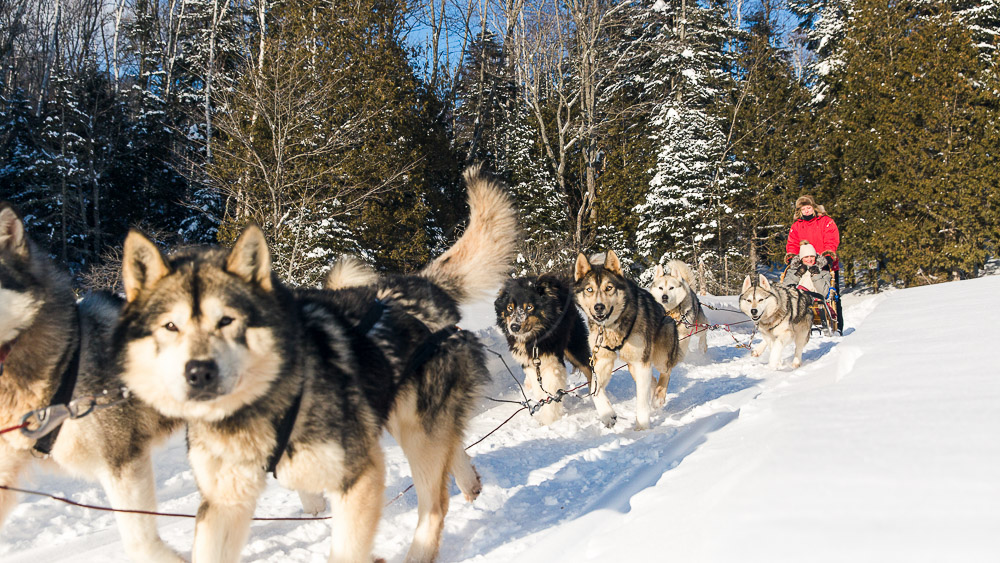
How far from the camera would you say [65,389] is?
2549mm

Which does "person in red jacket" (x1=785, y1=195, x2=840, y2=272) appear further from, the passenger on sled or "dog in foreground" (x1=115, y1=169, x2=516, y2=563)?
"dog in foreground" (x1=115, y1=169, x2=516, y2=563)

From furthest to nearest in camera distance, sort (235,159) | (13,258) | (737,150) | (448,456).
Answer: (737,150) → (235,159) → (448,456) → (13,258)

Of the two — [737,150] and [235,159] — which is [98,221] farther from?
[737,150]

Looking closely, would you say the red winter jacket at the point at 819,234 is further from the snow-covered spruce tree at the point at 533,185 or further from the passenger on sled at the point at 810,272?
the snow-covered spruce tree at the point at 533,185

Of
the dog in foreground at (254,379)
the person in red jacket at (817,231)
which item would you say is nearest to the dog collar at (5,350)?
the dog in foreground at (254,379)

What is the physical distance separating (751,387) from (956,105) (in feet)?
52.6

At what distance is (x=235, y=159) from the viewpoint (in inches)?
485

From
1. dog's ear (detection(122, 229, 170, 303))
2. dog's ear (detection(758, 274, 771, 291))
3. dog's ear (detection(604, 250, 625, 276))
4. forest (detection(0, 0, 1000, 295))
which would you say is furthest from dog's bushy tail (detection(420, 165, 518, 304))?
forest (detection(0, 0, 1000, 295))

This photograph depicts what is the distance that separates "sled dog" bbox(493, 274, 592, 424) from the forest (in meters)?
6.59

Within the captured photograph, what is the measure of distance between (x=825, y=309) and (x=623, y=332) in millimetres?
4799

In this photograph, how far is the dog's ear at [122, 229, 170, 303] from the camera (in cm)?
210

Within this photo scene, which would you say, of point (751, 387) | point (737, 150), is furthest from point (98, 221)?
point (737, 150)

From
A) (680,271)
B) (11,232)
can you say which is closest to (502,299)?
(11,232)

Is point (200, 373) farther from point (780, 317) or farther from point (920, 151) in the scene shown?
point (920, 151)
